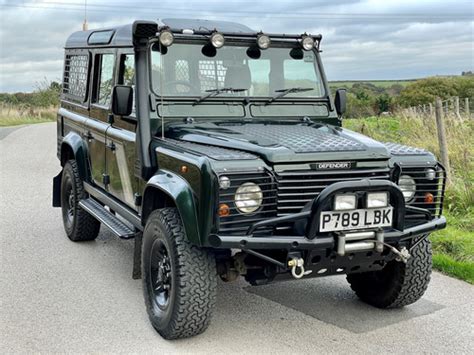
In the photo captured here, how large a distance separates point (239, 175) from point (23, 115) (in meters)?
28.3

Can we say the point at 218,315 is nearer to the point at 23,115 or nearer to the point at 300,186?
the point at 300,186

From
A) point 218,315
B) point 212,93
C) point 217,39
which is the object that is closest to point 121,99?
point 212,93

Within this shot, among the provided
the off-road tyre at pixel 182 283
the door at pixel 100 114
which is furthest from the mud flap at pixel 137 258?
the door at pixel 100 114

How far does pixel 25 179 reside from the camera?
11.5 metres

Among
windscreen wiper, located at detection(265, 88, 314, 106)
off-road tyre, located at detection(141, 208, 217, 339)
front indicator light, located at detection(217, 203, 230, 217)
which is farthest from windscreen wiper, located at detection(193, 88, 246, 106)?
front indicator light, located at detection(217, 203, 230, 217)

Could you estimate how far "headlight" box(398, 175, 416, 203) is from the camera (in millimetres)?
4562

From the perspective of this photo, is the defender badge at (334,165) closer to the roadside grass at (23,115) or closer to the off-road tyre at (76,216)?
the off-road tyre at (76,216)

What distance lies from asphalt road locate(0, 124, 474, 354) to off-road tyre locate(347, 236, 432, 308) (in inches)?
4.3

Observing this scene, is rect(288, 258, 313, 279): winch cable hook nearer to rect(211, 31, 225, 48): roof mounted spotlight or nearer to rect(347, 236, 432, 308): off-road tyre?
rect(347, 236, 432, 308): off-road tyre

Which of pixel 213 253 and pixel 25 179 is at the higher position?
pixel 213 253

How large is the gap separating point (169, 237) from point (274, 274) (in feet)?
2.51

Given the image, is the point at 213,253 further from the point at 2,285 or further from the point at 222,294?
the point at 2,285

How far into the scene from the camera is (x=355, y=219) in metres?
4.04

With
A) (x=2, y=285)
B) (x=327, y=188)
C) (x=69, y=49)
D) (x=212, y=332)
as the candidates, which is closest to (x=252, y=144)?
(x=327, y=188)
